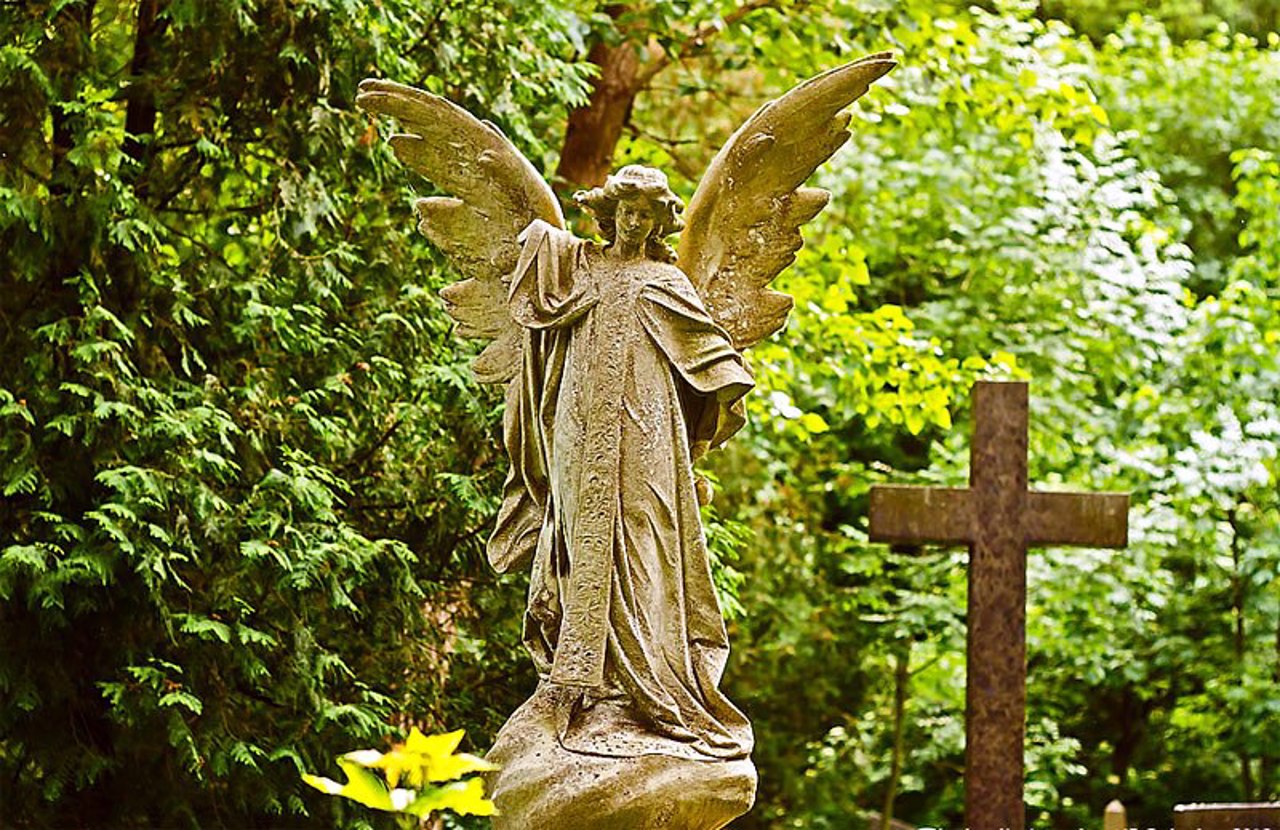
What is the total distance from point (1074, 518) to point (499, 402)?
2.62 m

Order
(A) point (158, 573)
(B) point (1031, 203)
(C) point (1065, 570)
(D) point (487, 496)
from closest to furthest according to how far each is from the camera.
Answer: (A) point (158, 573) < (D) point (487, 496) < (C) point (1065, 570) < (B) point (1031, 203)

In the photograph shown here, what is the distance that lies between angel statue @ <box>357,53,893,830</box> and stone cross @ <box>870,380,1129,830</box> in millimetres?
3628

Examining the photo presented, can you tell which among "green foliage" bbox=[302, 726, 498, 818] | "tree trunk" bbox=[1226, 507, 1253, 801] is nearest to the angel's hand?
"green foliage" bbox=[302, 726, 498, 818]

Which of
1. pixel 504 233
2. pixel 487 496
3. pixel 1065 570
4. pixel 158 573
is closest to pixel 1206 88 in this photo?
pixel 1065 570

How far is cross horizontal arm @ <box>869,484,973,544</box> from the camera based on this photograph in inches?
392

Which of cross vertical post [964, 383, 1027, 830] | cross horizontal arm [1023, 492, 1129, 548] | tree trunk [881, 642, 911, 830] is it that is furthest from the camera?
tree trunk [881, 642, 911, 830]

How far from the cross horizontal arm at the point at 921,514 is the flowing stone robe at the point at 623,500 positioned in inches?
152

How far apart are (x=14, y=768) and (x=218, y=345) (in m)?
2.05

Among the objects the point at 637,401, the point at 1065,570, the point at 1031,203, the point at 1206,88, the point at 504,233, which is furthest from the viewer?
the point at 1206,88

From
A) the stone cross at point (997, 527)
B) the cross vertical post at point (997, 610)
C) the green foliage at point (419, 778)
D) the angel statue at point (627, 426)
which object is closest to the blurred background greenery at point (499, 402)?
the stone cross at point (997, 527)

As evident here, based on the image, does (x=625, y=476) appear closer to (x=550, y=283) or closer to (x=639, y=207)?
(x=550, y=283)

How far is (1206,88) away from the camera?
18422mm

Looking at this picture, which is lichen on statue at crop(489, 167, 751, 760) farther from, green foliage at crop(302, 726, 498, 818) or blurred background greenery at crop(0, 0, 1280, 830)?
blurred background greenery at crop(0, 0, 1280, 830)

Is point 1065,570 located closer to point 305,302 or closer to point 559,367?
point 305,302
